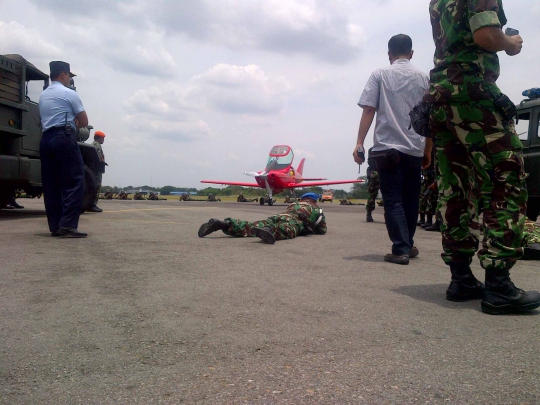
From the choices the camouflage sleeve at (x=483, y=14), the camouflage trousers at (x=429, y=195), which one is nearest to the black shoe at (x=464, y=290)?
the camouflage sleeve at (x=483, y=14)

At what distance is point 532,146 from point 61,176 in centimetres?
673

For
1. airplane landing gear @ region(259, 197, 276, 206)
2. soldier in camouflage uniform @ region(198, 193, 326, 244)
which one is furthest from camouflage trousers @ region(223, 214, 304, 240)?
airplane landing gear @ region(259, 197, 276, 206)

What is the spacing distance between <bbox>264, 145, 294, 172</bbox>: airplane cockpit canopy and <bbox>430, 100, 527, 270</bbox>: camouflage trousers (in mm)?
25501

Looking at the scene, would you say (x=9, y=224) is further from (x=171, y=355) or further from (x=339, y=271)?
(x=171, y=355)

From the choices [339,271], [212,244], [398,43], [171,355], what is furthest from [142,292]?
[398,43]

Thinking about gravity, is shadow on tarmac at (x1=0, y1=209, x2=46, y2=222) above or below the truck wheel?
below

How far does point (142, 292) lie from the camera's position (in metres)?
2.90

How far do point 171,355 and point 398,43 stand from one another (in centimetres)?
377

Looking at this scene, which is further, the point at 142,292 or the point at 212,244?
the point at 212,244

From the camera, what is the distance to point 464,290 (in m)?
2.89

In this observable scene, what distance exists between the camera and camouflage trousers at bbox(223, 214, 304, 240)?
5.78m

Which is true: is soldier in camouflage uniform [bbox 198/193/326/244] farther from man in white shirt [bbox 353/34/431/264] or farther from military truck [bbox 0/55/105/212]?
military truck [bbox 0/55/105/212]

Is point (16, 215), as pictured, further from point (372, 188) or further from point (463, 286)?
point (463, 286)

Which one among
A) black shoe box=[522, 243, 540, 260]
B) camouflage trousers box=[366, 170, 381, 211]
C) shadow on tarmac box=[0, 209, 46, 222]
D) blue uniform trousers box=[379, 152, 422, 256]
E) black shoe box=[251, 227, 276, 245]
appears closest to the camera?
blue uniform trousers box=[379, 152, 422, 256]
